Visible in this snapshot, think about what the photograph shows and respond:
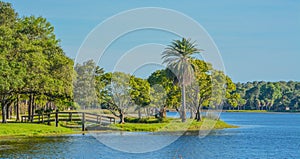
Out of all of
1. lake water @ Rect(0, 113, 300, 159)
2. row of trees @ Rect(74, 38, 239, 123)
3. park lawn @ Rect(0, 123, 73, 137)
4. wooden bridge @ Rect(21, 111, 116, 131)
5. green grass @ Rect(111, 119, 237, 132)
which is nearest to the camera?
lake water @ Rect(0, 113, 300, 159)

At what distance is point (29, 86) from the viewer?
63500 millimetres

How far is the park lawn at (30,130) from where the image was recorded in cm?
5847

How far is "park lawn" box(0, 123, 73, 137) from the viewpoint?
58.5 meters

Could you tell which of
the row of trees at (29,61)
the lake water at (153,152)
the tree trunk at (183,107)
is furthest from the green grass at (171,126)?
the lake water at (153,152)

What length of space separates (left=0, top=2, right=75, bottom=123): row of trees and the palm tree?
20.4m

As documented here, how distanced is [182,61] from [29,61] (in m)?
33.5

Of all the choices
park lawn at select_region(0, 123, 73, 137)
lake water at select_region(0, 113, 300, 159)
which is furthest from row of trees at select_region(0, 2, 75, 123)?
lake water at select_region(0, 113, 300, 159)

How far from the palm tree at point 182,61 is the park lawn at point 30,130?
26.4 m

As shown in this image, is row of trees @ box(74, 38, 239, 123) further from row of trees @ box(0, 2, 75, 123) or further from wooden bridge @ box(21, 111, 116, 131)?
row of trees @ box(0, 2, 75, 123)

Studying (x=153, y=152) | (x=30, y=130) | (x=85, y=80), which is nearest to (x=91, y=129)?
(x=30, y=130)

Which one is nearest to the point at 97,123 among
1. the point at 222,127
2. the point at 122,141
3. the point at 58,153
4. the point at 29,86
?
the point at 29,86

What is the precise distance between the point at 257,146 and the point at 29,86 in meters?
26.2

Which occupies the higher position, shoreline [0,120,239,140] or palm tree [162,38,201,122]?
palm tree [162,38,201,122]

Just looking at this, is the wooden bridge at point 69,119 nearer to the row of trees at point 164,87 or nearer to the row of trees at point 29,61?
the row of trees at point 29,61
